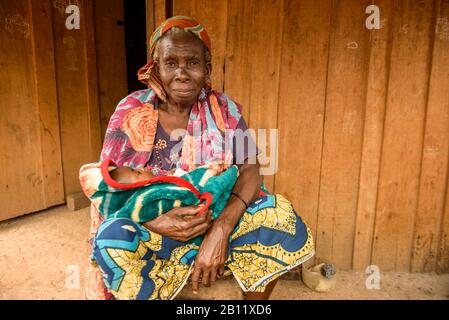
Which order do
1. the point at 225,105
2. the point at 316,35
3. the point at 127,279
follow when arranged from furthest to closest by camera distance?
the point at 316,35, the point at 225,105, the point at 127,279

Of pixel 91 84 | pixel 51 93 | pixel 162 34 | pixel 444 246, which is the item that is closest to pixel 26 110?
pixel 51 93

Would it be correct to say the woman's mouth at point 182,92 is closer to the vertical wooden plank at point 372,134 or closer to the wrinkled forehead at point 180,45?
the wrinkled forehead at point 180,45

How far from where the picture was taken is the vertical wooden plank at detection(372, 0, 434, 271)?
84.1 inches

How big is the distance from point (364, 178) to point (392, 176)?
0.18 m

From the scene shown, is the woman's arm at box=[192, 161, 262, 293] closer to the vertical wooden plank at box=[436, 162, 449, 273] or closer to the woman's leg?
the woman's leg

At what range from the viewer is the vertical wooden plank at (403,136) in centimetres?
214

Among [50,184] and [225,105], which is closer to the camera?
[225,105]

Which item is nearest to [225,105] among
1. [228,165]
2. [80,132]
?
[228,165]

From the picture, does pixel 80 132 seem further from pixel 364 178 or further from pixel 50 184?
pixel 364 178

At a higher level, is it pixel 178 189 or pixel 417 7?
pixel 417 7

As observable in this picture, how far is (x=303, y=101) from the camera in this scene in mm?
2266

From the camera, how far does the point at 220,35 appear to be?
2230 mm

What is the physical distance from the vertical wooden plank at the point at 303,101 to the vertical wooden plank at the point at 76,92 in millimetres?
2106

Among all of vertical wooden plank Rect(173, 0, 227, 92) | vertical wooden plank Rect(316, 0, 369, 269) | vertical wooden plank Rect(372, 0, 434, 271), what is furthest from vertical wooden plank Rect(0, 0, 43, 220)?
vertical wooden plank Rect(372, 0, 434, 271)
